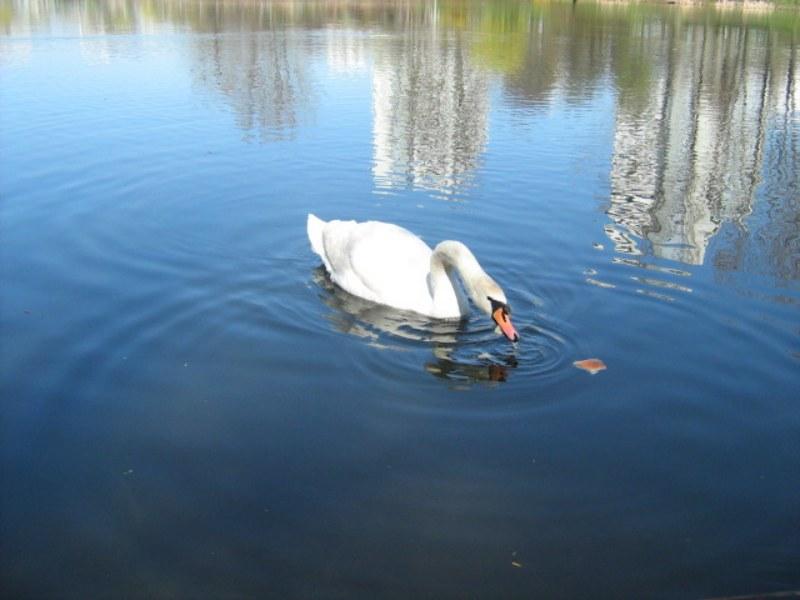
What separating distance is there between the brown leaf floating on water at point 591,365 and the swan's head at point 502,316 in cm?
64

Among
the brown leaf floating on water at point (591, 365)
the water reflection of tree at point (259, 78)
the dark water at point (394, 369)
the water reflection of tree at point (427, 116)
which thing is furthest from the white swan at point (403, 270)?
the water reflection of tree at point (259, 78)

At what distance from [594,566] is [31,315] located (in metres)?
6.48

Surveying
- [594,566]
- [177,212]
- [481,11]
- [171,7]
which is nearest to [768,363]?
[594,566]

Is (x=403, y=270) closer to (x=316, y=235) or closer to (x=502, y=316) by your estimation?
(x=502, y=316)

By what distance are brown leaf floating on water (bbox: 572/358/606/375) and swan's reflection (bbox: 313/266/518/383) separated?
1.95 feet

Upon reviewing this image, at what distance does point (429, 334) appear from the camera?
9.41 m

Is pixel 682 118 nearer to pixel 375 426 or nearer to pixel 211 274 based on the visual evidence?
pixel 211 274

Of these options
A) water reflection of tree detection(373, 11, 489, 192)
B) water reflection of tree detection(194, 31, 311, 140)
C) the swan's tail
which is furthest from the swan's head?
water reflection of tree detection(194, 31, 311, 140)

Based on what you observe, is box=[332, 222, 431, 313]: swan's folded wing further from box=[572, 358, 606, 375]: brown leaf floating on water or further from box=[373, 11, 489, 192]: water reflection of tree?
box=[373, 11, 489, 192]: water reflection of tree

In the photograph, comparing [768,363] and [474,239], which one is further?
[474,239]

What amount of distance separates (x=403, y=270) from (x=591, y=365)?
2.38 m

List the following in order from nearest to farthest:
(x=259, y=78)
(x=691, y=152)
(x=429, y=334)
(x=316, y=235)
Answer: (x=429, y=334) < (x=316, y=235) < (x=691, y=152) < (x=259, y=78)

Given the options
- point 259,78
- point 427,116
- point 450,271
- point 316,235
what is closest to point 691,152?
point 427,116

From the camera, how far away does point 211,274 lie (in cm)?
1089
